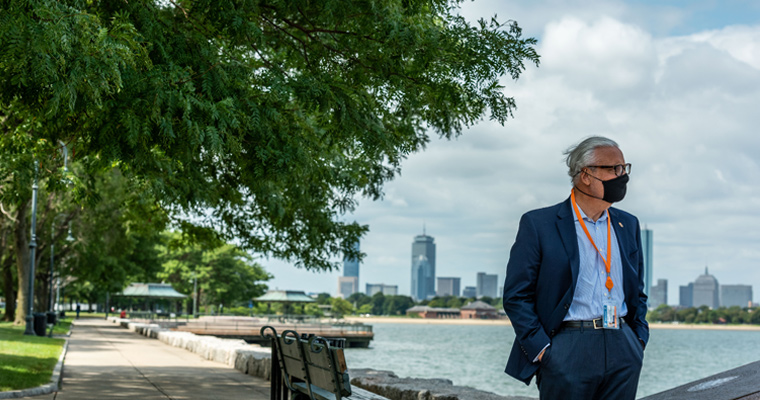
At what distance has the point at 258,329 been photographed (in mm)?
53406

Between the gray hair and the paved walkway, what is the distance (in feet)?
26.4

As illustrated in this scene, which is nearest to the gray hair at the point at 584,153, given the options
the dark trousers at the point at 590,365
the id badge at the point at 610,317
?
the id badge at the point at 610,317

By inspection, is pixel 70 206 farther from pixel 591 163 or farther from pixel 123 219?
pixel 591 163

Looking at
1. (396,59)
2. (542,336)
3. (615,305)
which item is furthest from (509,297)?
(396,59)

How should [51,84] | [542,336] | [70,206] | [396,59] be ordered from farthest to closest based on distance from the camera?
1. [70,206]
2. [396,59]
3. [51,84]
4. [542,336]

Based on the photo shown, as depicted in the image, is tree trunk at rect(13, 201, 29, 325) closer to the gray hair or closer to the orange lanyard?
the gray hair

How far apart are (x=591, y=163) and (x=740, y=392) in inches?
47.3

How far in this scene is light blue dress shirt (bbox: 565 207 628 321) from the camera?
364 centimetres

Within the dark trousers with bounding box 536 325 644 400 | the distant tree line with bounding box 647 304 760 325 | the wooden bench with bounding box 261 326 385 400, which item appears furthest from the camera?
the distant tree line with bounding box 647 304 760 325

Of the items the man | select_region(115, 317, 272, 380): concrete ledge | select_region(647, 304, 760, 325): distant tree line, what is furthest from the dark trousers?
select_region(647, 304, 760, 325): distant tree line

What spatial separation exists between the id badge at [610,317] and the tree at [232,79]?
14.1 ft

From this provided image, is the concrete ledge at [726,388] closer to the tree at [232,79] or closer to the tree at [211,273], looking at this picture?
the tree at [232,79]

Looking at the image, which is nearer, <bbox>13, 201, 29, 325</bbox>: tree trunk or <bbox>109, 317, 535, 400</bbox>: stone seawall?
<bbox>109, 317, 535, 400</bbox>: stone seawall

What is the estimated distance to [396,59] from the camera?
9.40m
